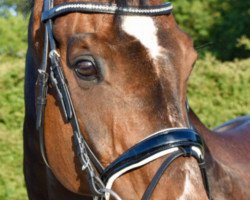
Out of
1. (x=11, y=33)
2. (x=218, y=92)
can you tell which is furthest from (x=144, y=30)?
(x=11, y=33)

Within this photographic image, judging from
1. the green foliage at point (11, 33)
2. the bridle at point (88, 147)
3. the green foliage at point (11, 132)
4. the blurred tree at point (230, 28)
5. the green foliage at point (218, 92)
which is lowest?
the blurred tree at point (230, 28)

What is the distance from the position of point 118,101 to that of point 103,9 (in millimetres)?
350

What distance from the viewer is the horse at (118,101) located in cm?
209

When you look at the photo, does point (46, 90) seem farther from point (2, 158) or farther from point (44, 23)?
point (2, 158)

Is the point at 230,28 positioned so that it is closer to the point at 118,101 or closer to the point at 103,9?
the point at 103,9

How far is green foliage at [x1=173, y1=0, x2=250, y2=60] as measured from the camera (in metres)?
14.8

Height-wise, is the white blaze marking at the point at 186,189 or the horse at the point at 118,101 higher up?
the horse at the point at 118,101

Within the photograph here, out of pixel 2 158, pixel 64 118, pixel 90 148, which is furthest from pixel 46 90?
pixel 2 158

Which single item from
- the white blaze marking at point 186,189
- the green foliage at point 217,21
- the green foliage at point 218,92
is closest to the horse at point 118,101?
the white blaze marking at point 186,189

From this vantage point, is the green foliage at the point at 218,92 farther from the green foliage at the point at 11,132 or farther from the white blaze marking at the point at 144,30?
the white blaze marking at the point at 144,30

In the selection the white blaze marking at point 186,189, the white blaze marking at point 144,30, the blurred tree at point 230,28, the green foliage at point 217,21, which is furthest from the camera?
the green foliage at point 217,21

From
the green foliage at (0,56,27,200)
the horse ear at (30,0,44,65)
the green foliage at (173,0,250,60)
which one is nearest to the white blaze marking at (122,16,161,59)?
the horse ear at (30,0,44,65)

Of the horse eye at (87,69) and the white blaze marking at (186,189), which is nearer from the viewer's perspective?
the white blaze marking at (186,189)

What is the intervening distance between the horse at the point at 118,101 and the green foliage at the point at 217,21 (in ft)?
40.7
